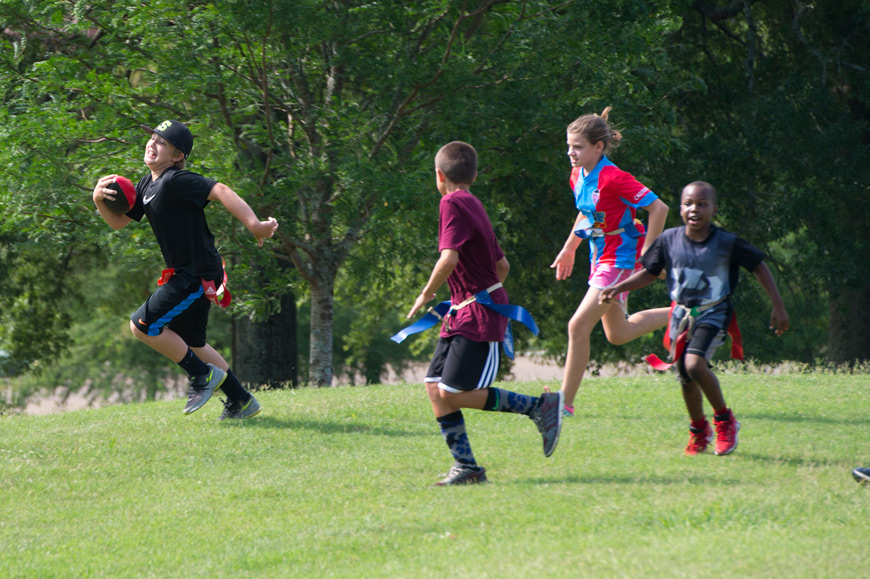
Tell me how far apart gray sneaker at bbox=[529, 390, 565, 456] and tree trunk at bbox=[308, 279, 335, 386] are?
8.36 meters

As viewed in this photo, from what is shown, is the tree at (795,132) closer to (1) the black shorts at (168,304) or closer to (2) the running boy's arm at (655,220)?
(2) the running boy's arm at (655,220)

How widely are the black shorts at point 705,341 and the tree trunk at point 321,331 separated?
863cm

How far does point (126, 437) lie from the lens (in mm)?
7445

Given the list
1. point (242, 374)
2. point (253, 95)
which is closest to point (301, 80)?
point (253, 95)

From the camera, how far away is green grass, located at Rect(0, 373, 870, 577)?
13.0ft

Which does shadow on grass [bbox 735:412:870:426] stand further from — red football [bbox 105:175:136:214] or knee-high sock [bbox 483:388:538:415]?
red football [bbox 105:175:136:214]

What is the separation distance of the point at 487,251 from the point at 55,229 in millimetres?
9256

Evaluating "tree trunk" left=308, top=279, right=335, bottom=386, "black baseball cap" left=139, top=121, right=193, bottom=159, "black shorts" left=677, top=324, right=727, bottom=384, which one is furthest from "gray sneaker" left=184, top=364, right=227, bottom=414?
"tree trunk" left=308, top=279, right=335, bottom=386

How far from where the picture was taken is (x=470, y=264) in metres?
5.41

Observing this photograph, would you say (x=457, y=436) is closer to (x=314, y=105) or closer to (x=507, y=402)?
(x=507, y=402)

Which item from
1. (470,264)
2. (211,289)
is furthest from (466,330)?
(211,289)

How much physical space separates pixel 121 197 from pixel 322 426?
2.39 meters

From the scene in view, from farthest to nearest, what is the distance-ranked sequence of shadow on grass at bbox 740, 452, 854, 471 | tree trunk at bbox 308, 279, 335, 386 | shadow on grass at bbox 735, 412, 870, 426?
tree trunk at bbox 308, 279, 335, 386
shadow on grass at bbox 735, 412, 870, 426
shadow on grass at bbox 740, 452, 854, 471

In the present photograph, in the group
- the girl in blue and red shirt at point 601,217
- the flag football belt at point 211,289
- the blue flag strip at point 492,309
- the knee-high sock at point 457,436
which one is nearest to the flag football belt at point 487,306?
the blue flag strip at point 492,309
